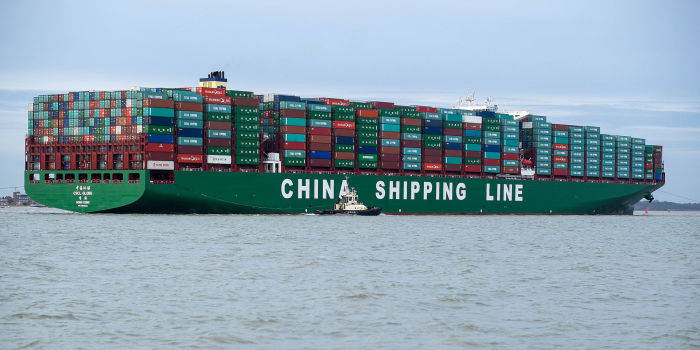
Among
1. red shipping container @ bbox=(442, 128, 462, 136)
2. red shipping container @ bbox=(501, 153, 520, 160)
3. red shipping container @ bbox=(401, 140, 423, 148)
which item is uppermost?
red shipping container @ bbox=(442, 128, 462, 136)

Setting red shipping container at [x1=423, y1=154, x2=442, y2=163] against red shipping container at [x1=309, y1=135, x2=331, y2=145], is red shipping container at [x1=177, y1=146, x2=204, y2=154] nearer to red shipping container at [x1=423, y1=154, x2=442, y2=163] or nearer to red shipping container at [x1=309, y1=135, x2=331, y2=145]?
red shipping container at [x1=309, y1=135, x2=331, y2=145]

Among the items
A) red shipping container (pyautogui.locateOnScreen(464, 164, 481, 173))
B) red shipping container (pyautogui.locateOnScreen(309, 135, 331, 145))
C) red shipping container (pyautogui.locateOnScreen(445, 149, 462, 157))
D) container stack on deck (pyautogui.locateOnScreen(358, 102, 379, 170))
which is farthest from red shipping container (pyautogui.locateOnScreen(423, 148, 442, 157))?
red shipping container (pyautogui.locateOnScreen(309, 135, 331, 145))

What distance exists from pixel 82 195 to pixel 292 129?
68.8 feet

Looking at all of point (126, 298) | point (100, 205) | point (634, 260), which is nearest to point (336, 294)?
point (126, 298)

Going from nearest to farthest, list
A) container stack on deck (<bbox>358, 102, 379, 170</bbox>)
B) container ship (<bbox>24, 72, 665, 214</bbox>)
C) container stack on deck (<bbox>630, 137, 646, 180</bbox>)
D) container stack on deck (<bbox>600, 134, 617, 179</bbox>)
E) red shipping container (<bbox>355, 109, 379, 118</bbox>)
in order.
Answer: container ship (<bbox>24, 72, 665, 214</bbox>)
container stack on deck (<bbox>358, 102, 379, 170</bbox>)
red shipping container (<bbox>355, 109, 379, 118</bbox>)
container stack on deck (<bbox>600, 134, 617, 179</bbox>)
container stack on deck (<bbox>630, 137, 646, 180</bbox>)

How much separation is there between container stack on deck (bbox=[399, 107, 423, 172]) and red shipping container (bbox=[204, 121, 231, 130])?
21832mm

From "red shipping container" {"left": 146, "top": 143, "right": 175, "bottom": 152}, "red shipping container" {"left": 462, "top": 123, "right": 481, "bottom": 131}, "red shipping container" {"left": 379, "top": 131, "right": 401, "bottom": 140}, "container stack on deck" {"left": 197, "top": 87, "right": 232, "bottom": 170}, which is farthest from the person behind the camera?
"red shipping container" {"left": 462, "top": 123, "right": 481, "bottom": 131}

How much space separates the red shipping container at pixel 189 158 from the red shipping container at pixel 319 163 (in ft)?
41.3

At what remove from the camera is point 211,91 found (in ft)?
272

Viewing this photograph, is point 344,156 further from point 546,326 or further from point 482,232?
point 546,326

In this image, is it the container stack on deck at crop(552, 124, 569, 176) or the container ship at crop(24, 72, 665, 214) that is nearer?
the container ship at crop(24, 72, 665, 214)

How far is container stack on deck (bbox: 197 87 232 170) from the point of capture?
81062 mm

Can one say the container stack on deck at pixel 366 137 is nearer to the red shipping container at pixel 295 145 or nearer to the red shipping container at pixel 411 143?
the red shipping container at pixel 411 143

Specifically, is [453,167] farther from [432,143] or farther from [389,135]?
[389,135]
